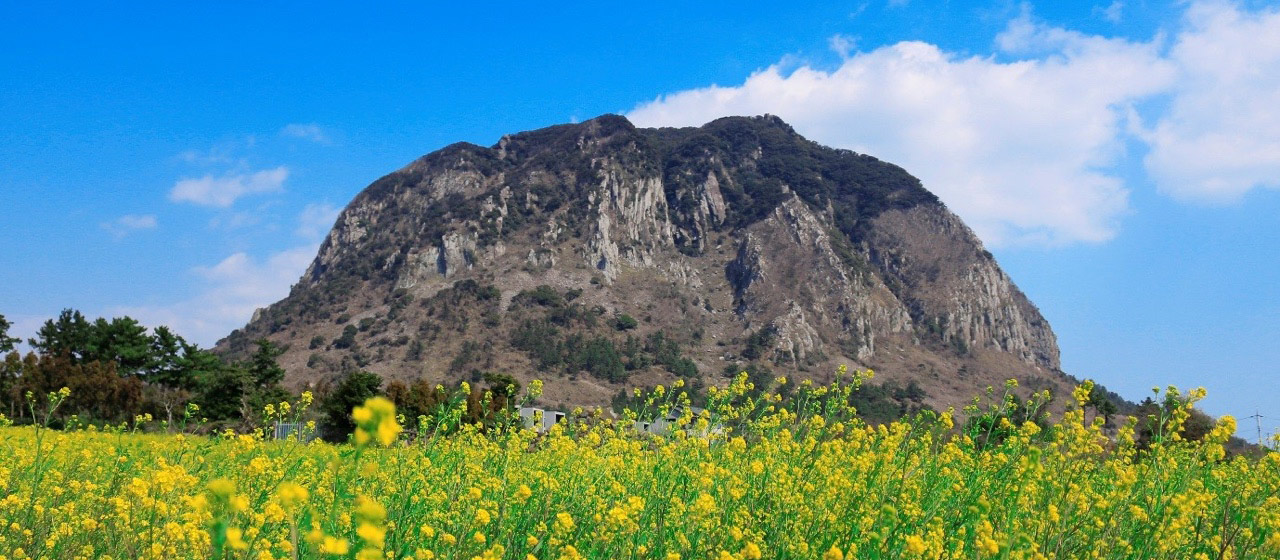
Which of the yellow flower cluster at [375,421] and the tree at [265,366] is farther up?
the tree at [265,366]

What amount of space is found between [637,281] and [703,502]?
14825cm

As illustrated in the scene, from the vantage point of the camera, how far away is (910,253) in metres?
176

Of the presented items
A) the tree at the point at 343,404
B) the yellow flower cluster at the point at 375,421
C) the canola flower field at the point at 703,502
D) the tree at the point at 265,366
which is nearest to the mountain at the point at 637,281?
the tree at the point at 265,366

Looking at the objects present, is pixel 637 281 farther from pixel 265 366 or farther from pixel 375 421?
pixel 375 421

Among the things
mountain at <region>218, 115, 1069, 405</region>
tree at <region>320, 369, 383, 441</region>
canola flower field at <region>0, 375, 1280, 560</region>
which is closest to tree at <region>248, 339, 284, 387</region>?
tree at <region>320, 369, 383, 441</region>

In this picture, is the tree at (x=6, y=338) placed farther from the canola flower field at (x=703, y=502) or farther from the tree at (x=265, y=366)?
the canola flower field at (x=703, y=502)

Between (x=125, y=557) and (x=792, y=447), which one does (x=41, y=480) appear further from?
(x=792, y=447)

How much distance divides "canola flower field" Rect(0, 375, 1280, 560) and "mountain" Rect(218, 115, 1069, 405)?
92167mm

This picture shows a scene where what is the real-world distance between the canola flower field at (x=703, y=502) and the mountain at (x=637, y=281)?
9217 cm

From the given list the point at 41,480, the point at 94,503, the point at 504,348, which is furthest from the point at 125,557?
the point at 504,348

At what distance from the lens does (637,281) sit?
151875mm

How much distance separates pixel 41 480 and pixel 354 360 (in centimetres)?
11532

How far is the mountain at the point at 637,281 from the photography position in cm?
12012

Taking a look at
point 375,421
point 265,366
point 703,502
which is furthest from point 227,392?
point 375,421
